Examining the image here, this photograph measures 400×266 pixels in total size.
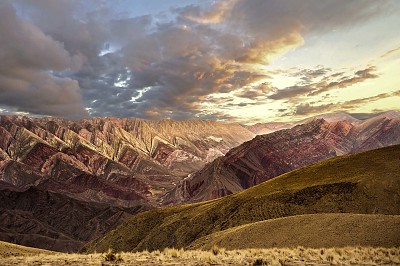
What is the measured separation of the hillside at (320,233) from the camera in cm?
3497

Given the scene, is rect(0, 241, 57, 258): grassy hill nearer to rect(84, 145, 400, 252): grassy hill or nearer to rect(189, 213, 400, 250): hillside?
rect(189, 213, 400, 250): hillside

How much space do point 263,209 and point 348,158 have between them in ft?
107

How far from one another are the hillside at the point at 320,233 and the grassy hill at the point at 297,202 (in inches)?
688

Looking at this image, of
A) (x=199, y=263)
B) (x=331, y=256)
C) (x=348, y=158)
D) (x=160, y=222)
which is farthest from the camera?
(x=160, y=222)

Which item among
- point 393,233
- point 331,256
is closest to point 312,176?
point 393,233

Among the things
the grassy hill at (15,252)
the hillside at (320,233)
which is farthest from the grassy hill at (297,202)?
the grassy hill at (15,252)

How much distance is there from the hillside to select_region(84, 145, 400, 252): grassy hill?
57.4 feet

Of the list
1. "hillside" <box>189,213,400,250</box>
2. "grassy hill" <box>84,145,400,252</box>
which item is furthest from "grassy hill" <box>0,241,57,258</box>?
"grassy hill" <box>84,145,400,252</box>

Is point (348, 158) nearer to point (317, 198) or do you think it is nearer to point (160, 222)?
point (317, 198)

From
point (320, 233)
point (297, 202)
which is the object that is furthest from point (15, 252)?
point (297, 202)

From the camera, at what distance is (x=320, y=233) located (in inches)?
1599

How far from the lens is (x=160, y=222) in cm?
10312

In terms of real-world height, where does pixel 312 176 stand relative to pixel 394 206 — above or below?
above

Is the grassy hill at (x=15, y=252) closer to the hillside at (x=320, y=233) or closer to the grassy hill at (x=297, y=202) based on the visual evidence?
the hillside at (x=320, y=233)
